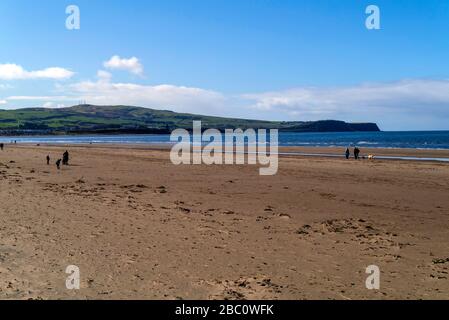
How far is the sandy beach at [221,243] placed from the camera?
723 centimetres

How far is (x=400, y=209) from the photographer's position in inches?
589

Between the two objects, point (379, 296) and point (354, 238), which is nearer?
point (379, 296)

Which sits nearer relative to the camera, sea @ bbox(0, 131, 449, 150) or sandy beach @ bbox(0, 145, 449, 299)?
sandy beach @ bbox(0, 145, 449, 299)

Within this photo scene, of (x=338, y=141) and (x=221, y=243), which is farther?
(x=338, y=141)

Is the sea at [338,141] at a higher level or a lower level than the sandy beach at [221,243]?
higher

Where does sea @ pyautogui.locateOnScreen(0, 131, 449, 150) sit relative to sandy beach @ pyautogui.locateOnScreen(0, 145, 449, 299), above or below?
above

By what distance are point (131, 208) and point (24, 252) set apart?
5.46 m

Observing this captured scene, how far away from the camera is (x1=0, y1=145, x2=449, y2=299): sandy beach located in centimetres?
723

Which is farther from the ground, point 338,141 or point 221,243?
point 338,141

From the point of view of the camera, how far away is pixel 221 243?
10.0 meters

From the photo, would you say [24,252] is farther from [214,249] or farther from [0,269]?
[214,249]

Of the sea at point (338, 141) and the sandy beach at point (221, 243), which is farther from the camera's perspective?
the sea at point (338, 141)
